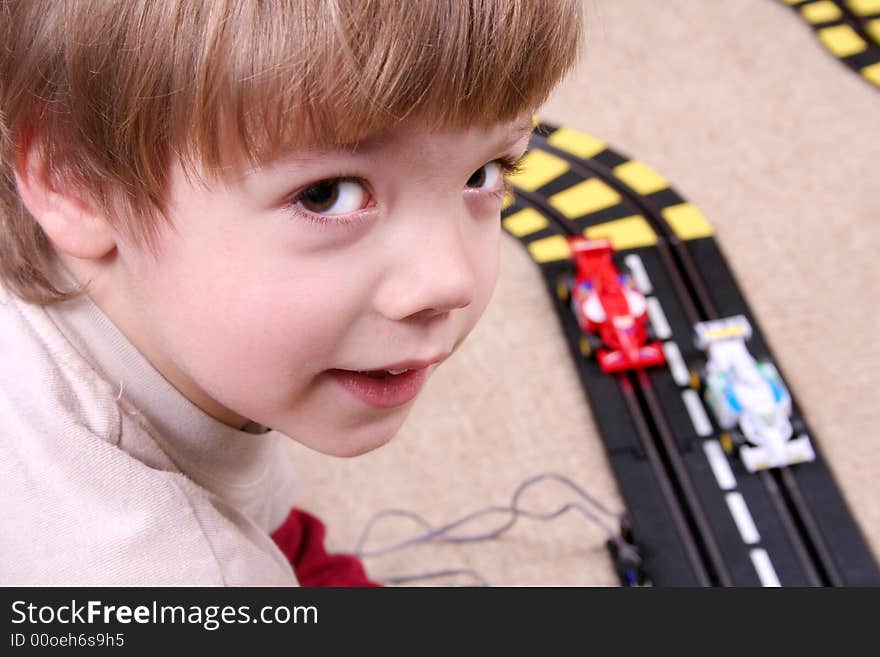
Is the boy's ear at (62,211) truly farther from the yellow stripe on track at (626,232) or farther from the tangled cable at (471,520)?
the yellow stripe on track at (626,232)

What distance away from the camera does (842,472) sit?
1.07 meters

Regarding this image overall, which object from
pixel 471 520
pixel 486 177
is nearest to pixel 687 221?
pixel 471 520

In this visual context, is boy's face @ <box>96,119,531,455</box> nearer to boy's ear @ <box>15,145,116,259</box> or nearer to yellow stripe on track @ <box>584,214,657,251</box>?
boy's ear @ <box>15,145,116,259</box>

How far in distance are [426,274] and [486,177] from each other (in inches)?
3.2

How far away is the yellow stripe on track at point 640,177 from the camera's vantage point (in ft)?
4.56

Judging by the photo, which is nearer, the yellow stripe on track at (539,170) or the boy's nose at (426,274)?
the boy's nose at (426,274)

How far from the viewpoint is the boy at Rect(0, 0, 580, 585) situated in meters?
0.44

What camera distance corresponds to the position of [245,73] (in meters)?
0.44

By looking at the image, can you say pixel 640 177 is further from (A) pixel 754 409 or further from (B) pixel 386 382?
(B) pixel 386 382

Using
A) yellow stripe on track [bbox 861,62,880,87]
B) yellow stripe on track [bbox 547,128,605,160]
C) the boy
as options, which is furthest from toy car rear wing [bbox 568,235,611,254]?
the boy

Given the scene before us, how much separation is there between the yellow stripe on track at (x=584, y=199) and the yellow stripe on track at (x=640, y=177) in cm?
3

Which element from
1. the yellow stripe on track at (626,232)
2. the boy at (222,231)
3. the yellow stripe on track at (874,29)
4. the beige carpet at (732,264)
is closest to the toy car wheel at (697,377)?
the beige carpet at (732,264)

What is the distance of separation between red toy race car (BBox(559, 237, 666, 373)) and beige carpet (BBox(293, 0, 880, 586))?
0.15 ft

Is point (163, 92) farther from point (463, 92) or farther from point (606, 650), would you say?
point (606, 650)
